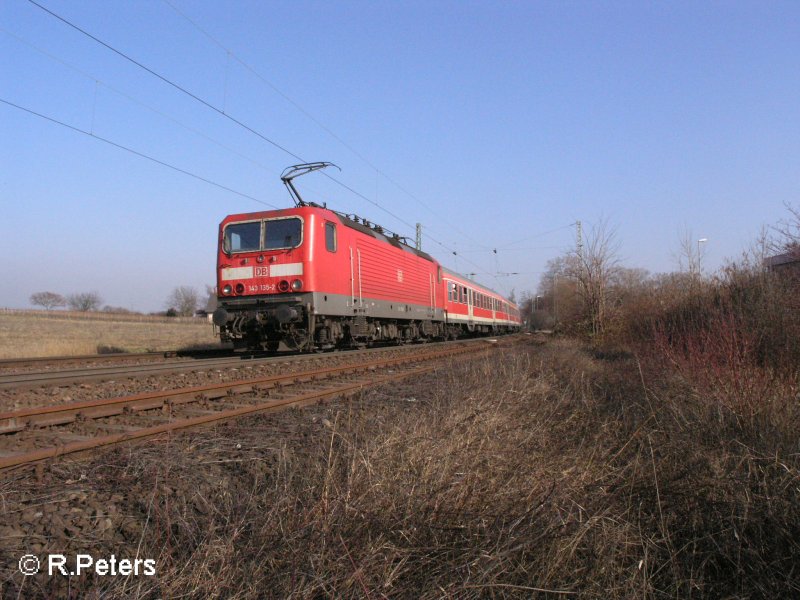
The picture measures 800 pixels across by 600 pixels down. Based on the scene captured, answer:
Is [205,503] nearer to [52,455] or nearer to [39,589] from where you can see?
[39,589]

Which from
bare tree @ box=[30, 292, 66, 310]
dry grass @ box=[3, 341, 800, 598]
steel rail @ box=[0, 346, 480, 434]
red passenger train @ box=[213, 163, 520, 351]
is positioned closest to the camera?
dry grass @ box=[3, 341, 800, 598]

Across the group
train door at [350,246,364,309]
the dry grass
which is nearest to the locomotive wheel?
Result: train door at [350,246,364,309]

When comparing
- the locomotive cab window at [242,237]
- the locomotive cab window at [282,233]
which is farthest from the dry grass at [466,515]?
the locomotive cab window at [242,237]

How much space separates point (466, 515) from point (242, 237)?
1127 cm

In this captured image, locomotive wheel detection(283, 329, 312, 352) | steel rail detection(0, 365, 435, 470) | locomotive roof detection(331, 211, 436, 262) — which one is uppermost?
locomotive roof detection(331, 211, 436, 262)

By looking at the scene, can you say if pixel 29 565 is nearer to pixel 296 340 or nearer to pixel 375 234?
pixel 296 340

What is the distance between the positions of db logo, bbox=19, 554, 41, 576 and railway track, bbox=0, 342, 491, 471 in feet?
5.19

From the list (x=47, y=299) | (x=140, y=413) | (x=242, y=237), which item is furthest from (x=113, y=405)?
(x=47, y=299)

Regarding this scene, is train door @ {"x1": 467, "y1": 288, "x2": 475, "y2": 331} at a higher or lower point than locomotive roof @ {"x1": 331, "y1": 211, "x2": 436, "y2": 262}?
lower

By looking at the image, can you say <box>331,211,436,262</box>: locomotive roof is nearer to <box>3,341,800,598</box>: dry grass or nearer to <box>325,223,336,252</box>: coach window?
<box>325,223,336,252</box>: coach window

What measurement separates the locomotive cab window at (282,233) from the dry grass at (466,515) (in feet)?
25.8

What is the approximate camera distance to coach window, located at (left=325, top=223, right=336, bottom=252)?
41.4 ft

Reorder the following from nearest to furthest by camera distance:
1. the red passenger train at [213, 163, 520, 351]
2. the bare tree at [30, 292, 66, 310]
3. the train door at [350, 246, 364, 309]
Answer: the red passenger train at [213, 163, 520, 351]
the train door at [350, 246, 364, 309]
the bare tree at [30, 292, 66, 310]

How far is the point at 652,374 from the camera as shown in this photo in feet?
24.4
